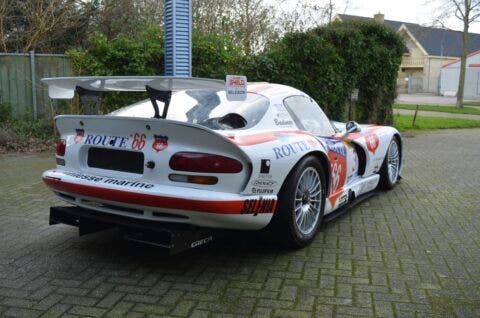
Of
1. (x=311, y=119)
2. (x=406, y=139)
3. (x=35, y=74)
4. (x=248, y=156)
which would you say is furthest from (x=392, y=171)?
(x=35, y=74)

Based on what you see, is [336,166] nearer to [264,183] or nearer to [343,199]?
[343,199]

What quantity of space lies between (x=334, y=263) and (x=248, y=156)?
115 cm

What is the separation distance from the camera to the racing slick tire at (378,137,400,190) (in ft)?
21.2

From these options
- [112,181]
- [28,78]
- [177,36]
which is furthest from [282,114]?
[28,78]

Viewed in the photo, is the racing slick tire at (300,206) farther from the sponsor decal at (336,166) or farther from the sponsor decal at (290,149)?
the sponsor decal at (336,166)

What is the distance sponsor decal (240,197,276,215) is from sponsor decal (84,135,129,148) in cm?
Result: 98

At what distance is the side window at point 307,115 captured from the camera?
4.66 m

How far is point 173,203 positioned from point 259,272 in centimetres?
87

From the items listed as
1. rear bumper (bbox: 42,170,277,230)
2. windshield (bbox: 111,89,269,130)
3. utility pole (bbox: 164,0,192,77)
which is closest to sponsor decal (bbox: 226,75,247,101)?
windshield (bbox: 111,89,269,130)

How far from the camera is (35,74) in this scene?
11.3 m

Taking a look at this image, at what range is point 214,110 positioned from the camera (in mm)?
4277

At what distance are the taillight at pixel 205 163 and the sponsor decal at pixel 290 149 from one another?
0.45m

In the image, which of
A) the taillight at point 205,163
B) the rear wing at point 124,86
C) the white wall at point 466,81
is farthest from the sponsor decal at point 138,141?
the white wall at point 466,81

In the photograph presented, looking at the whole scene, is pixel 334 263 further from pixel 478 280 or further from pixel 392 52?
pixel 392 52
